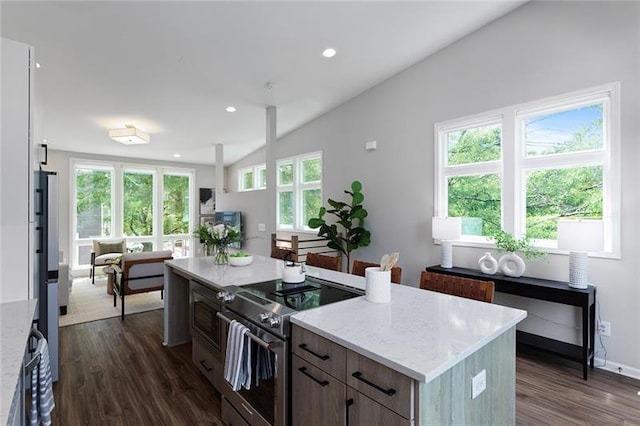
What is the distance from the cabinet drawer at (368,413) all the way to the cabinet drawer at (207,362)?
1.30m

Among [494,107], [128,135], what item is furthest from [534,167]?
[128,135]

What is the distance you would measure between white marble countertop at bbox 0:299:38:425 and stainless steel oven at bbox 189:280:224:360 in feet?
3.17

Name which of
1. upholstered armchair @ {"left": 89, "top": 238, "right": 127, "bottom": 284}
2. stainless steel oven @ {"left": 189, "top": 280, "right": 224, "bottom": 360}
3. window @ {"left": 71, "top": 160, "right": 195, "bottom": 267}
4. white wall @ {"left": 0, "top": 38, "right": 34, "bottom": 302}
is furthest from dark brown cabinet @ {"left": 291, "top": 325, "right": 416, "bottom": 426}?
window @ {"left": 71, "top": 160, "right": 195, "bottom": 267}

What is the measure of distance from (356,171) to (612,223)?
3.18 m

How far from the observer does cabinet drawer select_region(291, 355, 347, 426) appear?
128cm

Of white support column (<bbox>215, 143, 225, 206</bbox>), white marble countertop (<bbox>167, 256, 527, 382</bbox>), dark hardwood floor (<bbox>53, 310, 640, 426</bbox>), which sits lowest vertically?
dark hardwood floor (<bbox>53, 310, 640, 426</bbox>)

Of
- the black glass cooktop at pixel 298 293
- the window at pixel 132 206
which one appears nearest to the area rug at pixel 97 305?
the window at pixel 132 206

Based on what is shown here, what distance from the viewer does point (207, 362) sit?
2473 millimetres

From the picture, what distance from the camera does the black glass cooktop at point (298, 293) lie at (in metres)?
1.78

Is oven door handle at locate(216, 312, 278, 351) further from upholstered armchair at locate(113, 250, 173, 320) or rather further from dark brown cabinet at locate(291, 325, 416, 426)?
upholstered armchair at locate(113, 250, 173, 320)

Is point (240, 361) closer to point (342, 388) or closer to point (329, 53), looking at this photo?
point (342, 388)

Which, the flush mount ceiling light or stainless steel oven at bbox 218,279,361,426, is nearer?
stainless steel oven at bbox 218,279,361,426

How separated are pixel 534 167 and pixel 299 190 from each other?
410cm

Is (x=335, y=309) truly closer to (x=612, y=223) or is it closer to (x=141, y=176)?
(x=612, y=223)
